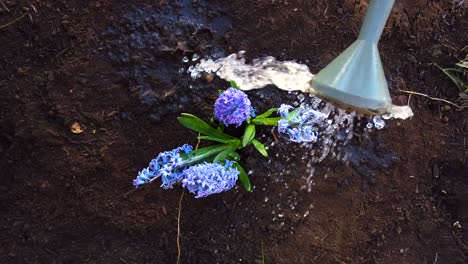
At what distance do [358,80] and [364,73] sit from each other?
3 cm

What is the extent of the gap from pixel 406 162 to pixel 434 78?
14.2 inches

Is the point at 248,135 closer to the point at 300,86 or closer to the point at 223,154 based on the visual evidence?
the point at 223,154

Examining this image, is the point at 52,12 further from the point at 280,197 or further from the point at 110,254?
the point at 280,197

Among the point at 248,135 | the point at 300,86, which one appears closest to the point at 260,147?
the point at 248,135

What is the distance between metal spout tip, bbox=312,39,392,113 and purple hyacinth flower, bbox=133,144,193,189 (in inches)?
22.3

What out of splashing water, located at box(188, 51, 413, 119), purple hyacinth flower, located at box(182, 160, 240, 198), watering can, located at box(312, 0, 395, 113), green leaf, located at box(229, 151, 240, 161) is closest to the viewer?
watering can, located at box(312, 0, 395, 113)

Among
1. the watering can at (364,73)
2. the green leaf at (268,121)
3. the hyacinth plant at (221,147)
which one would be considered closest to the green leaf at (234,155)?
the hyacinth plant at (221,147)

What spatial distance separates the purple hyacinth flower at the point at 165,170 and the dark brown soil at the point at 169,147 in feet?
0.61

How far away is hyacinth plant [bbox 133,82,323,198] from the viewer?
1658 millimetres

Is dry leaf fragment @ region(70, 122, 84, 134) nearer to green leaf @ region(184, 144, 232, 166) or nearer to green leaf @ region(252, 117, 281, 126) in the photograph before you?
green leaf @ region(184, 144, 232, 166)

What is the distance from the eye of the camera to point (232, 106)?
1.68 meters

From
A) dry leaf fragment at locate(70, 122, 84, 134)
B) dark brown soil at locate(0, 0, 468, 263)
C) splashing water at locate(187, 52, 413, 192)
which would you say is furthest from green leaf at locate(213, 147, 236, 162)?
dry leaf fragment at locate(70, 122, 84, 134)

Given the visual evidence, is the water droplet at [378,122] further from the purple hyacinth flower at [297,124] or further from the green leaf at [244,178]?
the green leaf at [244,178]

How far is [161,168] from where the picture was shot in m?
1.73
